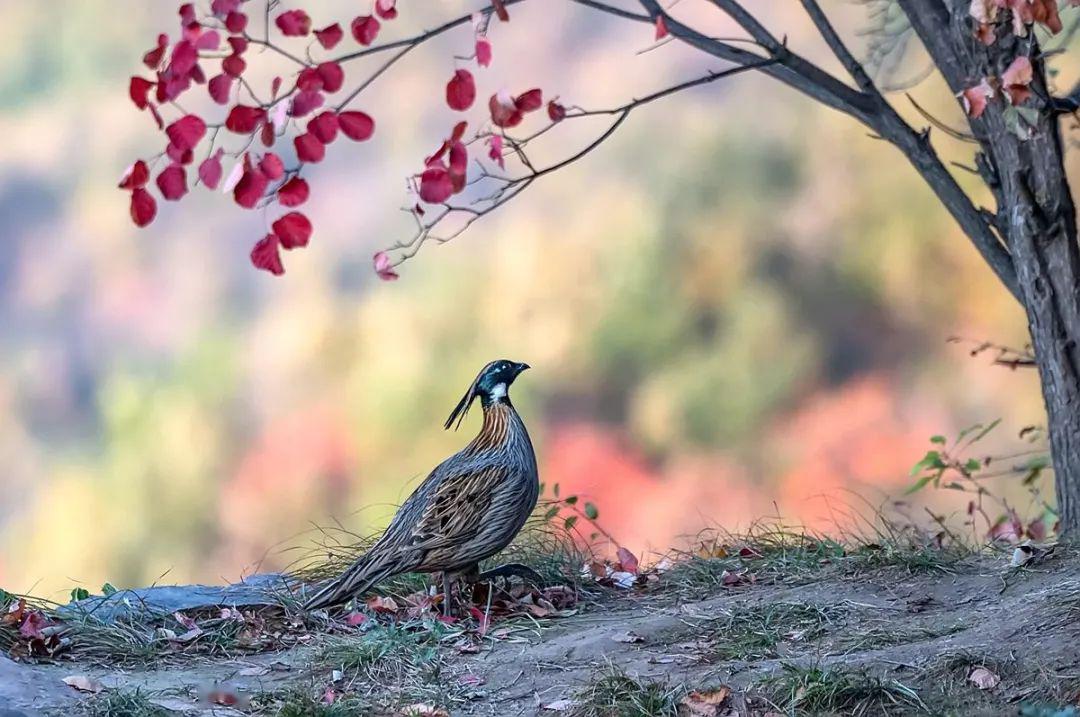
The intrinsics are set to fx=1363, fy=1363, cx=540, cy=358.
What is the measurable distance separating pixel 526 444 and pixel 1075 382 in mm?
2204

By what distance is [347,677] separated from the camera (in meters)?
4.55

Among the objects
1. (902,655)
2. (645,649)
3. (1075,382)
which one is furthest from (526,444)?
(1075,382)

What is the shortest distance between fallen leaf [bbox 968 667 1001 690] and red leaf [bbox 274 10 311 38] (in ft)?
8.86

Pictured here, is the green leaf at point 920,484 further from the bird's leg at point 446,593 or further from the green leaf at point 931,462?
the bird's leg at point 446,593

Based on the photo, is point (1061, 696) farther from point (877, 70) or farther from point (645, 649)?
point (877, 70)

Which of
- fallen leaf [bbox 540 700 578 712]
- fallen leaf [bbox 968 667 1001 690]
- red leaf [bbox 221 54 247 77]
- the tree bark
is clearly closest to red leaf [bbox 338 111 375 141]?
red leaf [bbox 221 54 247 77]

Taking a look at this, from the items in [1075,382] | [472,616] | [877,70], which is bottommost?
[472,616]

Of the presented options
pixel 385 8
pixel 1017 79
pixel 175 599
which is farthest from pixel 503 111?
pixel 175 599

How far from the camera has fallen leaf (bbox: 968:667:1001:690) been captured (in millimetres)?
4012

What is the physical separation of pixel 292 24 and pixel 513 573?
8.31 feet

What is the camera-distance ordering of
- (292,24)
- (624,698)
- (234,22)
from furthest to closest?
(624,698)
(292,24)
(234,22)

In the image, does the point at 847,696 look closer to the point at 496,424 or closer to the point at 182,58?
the point at 496,424

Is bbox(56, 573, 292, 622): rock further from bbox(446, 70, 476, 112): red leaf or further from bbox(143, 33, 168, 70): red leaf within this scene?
bbox(446, 70, 476, 112): red leaf

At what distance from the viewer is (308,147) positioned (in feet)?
11.9
